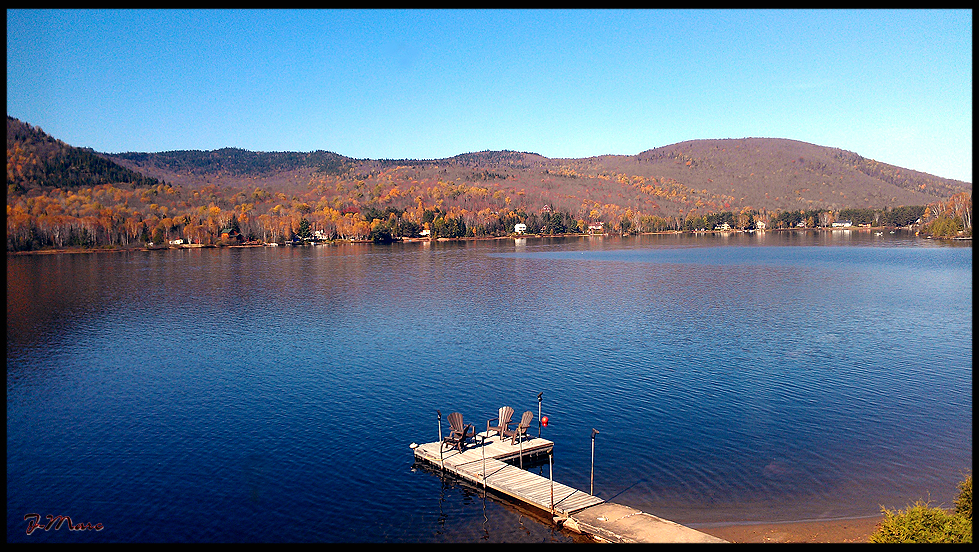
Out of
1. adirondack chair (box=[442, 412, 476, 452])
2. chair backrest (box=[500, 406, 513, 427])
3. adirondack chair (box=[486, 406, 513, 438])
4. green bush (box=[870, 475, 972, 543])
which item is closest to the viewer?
green bush (box=[870, 475, 972, 543])

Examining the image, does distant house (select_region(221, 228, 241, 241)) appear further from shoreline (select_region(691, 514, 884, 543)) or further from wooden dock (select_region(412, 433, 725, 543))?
shoreline (select_region(691, 514, 884, 543))

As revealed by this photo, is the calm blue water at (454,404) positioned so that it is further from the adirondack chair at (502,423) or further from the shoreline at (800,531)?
the adirondack chair at (502,423)

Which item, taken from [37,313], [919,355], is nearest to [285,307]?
[37,313]

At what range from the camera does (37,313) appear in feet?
179

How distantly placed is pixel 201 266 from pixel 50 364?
2685 inches

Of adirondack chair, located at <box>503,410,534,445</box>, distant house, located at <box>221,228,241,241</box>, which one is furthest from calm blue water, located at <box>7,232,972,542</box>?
distant house, located at <box>221,228,241,241</box>

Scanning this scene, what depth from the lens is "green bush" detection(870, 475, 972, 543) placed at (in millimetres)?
12344

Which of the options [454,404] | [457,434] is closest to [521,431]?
[457,434]

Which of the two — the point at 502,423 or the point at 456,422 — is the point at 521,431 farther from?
the point at 456,422

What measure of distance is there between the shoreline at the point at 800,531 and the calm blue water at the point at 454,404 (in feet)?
1.53

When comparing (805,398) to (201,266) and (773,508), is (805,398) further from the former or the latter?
(201,266)

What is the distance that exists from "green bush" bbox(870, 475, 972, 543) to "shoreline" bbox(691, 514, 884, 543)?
11.4ft

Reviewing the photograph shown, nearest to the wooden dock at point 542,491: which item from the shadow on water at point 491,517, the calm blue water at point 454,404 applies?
the shadow on water at point 491,517

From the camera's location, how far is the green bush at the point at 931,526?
40.5ft
